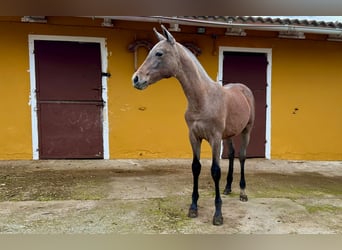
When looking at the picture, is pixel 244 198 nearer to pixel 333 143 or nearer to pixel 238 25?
pixel 238 25

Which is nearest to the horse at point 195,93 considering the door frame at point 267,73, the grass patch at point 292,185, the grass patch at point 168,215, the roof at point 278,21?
the grass patch at point 168,215

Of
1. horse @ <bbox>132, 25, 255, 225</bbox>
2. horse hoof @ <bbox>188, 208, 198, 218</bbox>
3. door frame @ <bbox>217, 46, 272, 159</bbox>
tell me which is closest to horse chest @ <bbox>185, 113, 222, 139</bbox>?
horse @ <bbox>132, 25, 255, 225</bbox>

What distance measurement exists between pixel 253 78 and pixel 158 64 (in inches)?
140

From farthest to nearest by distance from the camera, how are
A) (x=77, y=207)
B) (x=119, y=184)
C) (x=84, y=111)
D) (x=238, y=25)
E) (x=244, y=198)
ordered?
(x=84, y=111) < (x=238, y=25) < (x=119, y=184) < (x=244, y=198) < (x=77, y=207)

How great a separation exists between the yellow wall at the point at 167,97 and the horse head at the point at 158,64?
2.74 m

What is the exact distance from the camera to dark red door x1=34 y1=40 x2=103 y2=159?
4984 mm

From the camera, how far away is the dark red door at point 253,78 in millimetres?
5570

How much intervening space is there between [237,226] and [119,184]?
5.63 feet

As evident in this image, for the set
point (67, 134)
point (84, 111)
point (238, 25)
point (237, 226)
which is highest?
point (238, 25)

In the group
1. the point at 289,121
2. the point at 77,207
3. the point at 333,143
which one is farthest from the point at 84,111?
the point at 333,143

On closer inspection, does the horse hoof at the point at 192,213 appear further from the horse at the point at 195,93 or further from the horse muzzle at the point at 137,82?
the horse muzzle at the point at 137,82

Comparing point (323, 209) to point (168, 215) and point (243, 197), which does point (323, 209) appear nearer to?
point (243, 197)

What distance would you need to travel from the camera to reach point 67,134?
5105 mm

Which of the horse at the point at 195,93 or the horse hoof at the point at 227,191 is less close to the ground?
the horse at the point at 195,93
